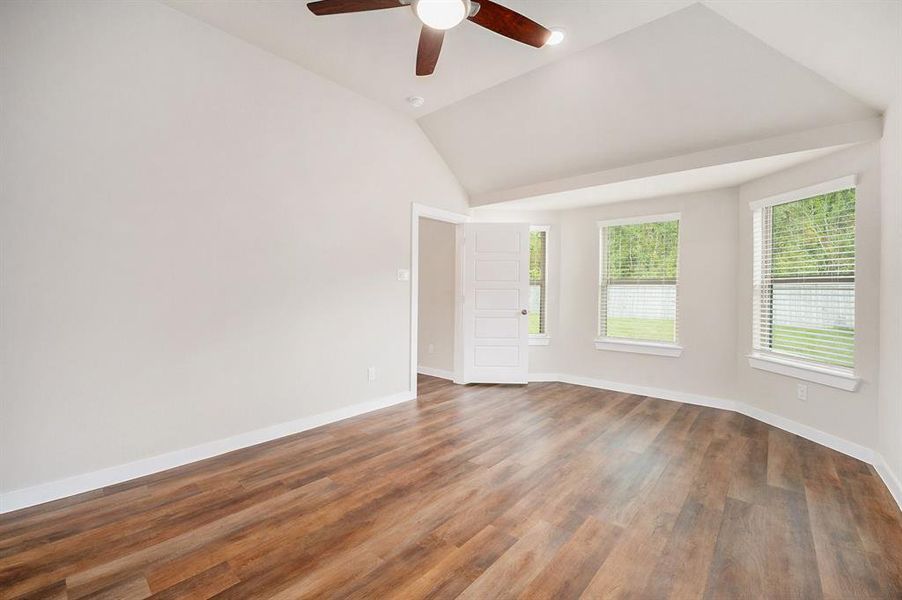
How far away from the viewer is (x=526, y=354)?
17.2 feet

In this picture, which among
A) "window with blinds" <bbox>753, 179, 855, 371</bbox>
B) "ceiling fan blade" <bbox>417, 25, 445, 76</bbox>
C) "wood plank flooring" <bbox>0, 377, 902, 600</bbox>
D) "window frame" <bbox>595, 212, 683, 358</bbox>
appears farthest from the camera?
"window frame" <bbox>595, 212, 683, 358</bbox>

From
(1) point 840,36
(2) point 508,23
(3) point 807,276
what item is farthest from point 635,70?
(3) point 807,276

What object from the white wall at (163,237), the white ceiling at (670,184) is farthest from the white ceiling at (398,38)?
the white ceiling at (670,184)

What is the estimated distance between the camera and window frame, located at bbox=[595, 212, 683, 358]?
15.2ft

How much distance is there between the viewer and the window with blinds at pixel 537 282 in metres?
5.57

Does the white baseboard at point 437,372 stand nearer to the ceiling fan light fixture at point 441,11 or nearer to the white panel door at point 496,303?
the white panel door at point 496,303

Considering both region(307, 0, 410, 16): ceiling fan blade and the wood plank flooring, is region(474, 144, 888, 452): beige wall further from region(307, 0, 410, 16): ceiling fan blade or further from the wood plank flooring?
region(307, 0, 410, 16): ceiling fan blade

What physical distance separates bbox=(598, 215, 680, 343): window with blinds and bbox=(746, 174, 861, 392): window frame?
766mm

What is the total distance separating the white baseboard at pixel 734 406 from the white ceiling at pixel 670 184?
2222mm

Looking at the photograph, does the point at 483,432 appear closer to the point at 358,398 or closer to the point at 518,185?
the point at 358,398

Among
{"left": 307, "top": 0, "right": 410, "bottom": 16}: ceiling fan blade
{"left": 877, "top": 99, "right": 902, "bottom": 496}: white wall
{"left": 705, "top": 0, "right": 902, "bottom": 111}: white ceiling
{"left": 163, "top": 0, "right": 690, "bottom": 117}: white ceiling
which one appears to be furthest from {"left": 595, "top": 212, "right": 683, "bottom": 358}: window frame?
{"left": 307, "top": 0, "right": 410, "bottom": 16}: ceiling fan blade

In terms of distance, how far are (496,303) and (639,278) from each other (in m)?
1.75

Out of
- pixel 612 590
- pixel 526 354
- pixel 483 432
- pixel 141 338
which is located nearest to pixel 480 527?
pixel 612 590

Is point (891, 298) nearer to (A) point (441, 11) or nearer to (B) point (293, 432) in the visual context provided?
(A) point (441, 11)
